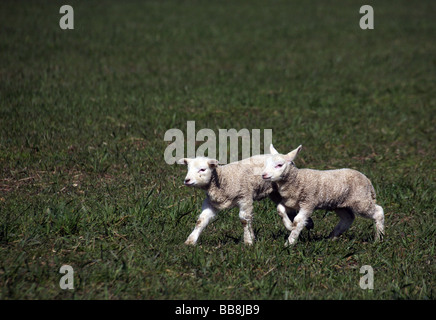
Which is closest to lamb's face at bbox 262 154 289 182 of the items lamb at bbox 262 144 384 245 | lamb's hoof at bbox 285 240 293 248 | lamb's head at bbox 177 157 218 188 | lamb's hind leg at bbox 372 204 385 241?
lamb at bbox 262 144 384 245

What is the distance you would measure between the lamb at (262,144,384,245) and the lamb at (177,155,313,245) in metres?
0.25

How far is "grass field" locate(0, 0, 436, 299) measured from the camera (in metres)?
5.75

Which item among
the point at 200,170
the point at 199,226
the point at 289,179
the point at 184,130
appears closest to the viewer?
the point at 200,170

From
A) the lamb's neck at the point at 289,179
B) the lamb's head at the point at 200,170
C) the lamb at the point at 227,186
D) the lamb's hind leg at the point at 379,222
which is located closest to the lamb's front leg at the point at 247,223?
the lamb at the point at 227,186

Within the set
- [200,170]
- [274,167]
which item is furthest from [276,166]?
[200,170]

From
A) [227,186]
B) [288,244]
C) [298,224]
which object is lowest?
[288,244]

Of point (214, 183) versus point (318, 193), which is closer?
point (214, 183)

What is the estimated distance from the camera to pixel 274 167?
6406 millimetres

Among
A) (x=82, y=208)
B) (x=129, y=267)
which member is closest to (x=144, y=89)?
(x=82, y=208)

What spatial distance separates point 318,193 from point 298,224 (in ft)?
1.38

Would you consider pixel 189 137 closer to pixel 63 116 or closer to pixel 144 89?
pixel 63 116

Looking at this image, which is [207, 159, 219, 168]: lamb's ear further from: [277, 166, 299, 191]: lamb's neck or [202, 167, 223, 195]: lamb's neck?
[277, 166, 299, 191]: lamb's neck

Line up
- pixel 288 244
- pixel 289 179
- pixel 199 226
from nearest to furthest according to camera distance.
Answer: pixel 199 226, pixel 288 244, pixel 289 179

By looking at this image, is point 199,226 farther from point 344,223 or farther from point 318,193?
point 344,223
